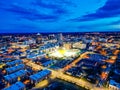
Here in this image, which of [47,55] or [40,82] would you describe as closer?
[40,82]

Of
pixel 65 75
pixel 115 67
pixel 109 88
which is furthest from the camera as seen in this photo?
pixel 115 67

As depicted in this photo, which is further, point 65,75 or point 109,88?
point 65,75

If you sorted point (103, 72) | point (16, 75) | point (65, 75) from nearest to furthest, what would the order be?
point (16, 75), point (65, 75), point (103, 72)

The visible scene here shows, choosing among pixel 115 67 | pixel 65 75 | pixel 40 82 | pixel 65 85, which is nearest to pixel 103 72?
pixel 115 67

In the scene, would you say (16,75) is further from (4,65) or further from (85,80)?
(85,80)

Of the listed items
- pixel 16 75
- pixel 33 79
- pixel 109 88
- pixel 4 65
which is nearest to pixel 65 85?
pixel 33 79

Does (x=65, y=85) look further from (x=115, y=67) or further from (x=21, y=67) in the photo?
(x=115, y=67)

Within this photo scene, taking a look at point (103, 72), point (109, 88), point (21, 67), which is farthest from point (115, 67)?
point (21, 67)

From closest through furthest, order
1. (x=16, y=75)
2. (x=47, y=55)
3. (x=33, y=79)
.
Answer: (x=33, y=79) → (x=16, y=75) → (x=47, y=55)
